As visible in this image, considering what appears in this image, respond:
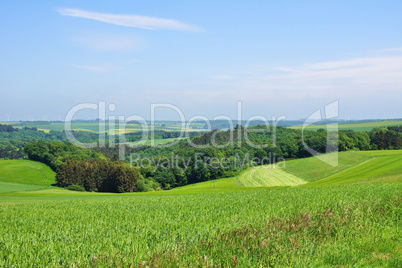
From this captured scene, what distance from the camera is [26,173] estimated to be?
94375 mm

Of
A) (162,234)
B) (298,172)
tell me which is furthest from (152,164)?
(162,234)

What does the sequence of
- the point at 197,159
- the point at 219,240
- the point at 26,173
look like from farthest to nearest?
the point at 197,159 → the point at 26,173 → the point at 219,240

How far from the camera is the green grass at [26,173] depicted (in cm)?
8781

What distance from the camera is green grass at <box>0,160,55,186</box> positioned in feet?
288

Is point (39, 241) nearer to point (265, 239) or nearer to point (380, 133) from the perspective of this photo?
point (265, 239)

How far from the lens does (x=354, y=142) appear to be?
100 metres

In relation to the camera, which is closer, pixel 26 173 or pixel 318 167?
pixel 318 167

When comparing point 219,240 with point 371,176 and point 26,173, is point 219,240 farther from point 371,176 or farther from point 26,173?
point 26,173

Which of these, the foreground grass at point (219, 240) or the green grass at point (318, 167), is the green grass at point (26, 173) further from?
the foreground grass at point (219, 240)

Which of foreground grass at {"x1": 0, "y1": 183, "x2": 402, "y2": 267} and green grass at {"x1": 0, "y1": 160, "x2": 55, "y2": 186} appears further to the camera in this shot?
green grass at {"x1": 0, "y1": 160, "x2": 55, "y2": 186}

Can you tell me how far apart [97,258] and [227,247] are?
111 inches

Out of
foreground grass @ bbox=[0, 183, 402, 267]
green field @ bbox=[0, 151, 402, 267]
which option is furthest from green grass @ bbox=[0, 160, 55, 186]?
foreground grass @ bbox=[0, 183, 402, 267]

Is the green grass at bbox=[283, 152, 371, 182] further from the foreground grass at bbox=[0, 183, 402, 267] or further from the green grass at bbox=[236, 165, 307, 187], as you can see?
the foreground grass at bbox=[0, 183, 402, 267]

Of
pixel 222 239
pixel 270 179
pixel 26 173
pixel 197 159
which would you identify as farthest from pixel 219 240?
pixel 26 173
